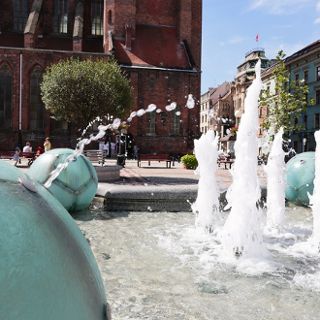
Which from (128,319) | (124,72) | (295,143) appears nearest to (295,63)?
(295,143)

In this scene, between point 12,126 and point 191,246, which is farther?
point 12,126

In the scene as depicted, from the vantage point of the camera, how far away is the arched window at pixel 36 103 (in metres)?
35.9

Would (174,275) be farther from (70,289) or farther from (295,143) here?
(295,143)

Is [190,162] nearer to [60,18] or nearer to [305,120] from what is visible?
[60,18]

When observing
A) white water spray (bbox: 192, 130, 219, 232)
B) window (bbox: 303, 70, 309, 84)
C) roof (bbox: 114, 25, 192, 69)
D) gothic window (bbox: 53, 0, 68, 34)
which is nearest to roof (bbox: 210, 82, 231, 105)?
window (bbox: 303, 70, 309, 84)

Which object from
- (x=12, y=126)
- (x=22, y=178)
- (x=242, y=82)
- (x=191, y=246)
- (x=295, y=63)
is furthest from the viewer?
(x=242, y=82)

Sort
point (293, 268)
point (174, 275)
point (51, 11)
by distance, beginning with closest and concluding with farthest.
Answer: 1. point (174, 275)
2. point (293, 268)
3. point (51, 11)

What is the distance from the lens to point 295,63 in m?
47.1

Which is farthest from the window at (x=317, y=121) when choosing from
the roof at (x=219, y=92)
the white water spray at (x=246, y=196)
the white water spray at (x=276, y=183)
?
the white water spray at (x=246, y=196)

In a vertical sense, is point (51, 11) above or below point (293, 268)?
above

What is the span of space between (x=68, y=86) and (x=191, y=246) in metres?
19.6

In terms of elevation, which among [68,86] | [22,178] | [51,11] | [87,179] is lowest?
[87,179]

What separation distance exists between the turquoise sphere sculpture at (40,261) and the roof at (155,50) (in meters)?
36.5

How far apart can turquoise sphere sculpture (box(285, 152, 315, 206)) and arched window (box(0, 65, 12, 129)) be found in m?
30.3
